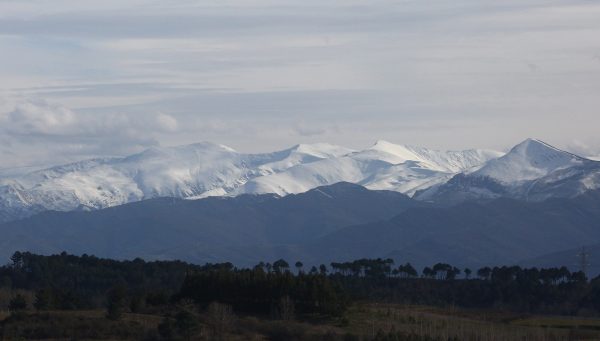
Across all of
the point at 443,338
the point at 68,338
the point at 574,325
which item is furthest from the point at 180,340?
the point at 574,325

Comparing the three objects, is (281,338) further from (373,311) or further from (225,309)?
(373,311)

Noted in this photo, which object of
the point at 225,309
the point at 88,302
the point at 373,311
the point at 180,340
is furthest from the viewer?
the point at 88,302

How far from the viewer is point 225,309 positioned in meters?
148

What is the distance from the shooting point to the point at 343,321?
150000 millimetres

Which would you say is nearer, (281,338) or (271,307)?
(281,338)

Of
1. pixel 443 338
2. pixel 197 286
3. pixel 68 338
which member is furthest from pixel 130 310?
pixel 443 338

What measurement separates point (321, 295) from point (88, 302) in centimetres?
4318

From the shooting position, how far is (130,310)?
15425 centimetres


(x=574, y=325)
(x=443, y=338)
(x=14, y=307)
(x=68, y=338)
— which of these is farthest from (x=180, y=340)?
(x=574, y=325)

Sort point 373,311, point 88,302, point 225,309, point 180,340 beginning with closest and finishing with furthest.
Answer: point 180,340 < point 225,309 < point 373,311 < point 88,302

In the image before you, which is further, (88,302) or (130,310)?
(88,302)

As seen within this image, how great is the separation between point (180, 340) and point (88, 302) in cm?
5644

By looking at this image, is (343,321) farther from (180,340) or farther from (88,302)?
(88,302)

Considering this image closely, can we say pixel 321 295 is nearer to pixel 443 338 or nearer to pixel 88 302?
pixel 443 338
